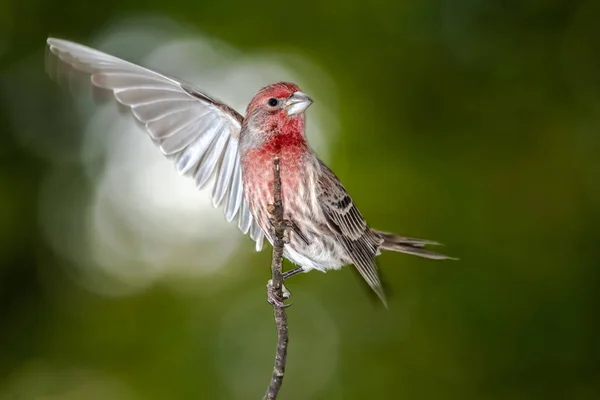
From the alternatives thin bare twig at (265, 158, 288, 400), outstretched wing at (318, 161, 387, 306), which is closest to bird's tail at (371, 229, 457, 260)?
outstretched wing at (318, 161, 387, 306)

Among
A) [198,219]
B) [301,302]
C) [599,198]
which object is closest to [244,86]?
[198,219]

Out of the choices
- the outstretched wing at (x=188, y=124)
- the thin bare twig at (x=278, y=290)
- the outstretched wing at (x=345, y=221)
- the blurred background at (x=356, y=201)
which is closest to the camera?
the thin bare twig at (x=278, y=290)

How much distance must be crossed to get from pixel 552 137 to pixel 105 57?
150 inches

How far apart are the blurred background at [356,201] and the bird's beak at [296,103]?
8.93ft

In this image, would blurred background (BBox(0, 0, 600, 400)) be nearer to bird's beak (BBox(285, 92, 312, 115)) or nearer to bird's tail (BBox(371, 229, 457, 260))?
bird's tail (BBox(371, 229, 457, 260))

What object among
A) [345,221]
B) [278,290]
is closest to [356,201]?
[345,221]

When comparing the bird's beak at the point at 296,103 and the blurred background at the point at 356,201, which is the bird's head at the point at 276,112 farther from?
the blurred background at the point at 356,201

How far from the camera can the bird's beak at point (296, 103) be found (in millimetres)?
2010

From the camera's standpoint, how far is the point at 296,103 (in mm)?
2039

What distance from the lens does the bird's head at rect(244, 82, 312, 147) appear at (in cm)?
205

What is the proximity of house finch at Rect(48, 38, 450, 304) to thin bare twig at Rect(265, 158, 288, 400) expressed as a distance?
26 cm

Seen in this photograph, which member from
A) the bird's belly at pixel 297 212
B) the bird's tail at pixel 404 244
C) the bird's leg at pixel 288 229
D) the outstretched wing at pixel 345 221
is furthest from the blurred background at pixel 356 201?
the bird's leg at pixel 288 229

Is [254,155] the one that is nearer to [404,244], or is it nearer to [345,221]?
[345,221]

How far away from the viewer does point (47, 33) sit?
233 inches
